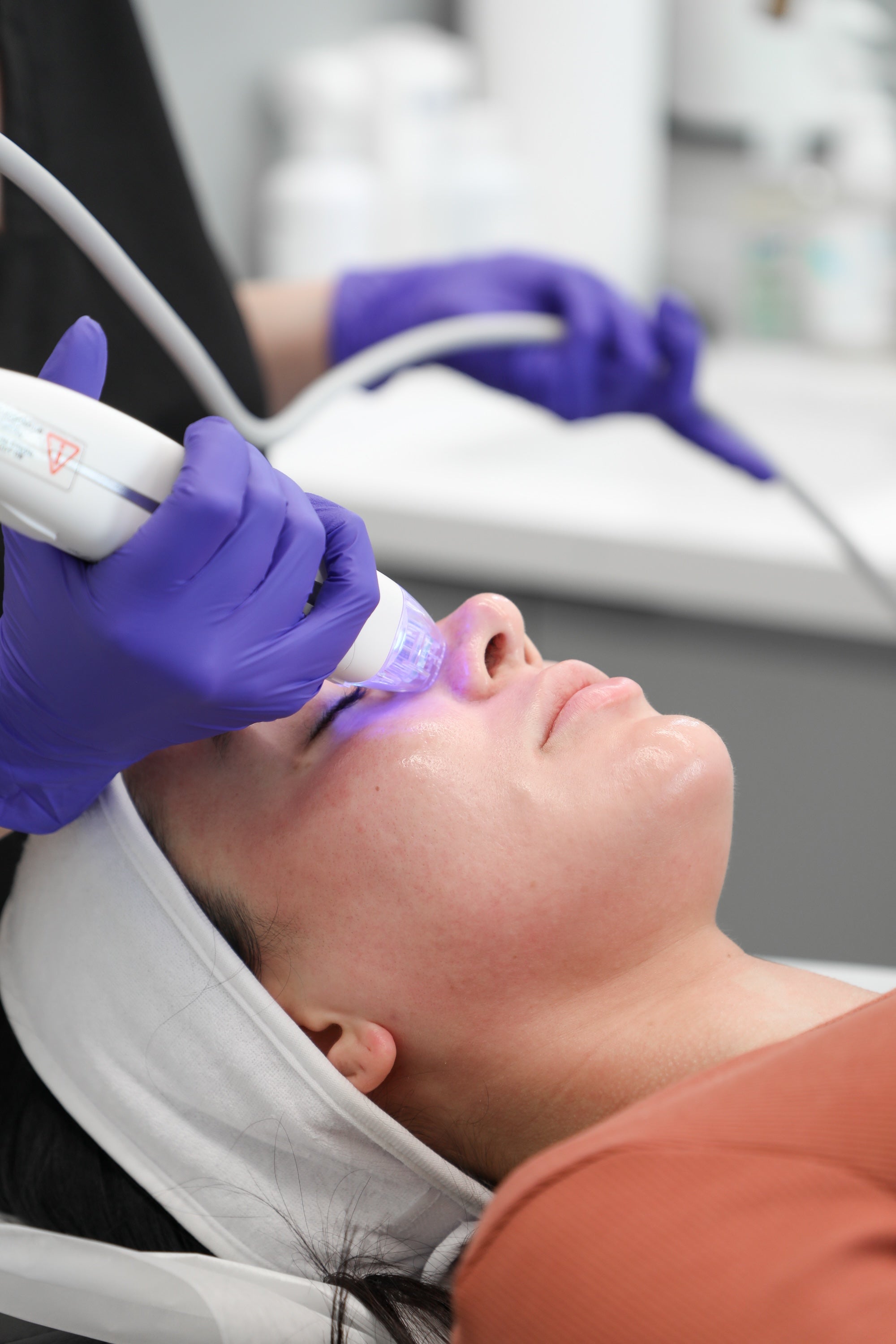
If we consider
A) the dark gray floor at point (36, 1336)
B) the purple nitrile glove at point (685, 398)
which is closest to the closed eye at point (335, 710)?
the dark gray floor at point (36, 1336)

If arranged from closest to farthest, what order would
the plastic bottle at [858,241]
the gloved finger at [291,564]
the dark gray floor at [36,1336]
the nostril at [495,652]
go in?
the gloved finger at [291,564], the dark gray floor at [36,1336], the nostril at [495,652], the plastic bottle at [858,241]

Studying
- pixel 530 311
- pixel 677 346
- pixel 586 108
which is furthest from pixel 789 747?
pixel 586 108

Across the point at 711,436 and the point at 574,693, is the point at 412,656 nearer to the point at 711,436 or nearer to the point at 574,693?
the point at 574,693

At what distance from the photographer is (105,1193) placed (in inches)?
32.3

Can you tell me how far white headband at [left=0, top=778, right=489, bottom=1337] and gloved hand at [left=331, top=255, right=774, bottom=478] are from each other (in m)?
0.75

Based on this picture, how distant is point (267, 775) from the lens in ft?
2.69

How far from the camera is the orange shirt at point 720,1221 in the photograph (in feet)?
1.75

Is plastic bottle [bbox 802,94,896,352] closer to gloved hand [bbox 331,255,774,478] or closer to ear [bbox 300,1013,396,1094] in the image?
gloved hand [bbox 331,255,774,478]

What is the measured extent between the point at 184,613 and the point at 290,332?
0.90 meters

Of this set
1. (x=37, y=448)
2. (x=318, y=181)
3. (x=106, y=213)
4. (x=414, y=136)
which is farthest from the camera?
(x=414, y=136)

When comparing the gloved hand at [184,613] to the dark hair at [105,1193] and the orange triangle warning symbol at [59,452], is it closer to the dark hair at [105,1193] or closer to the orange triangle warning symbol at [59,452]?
the orange triangle warning symbol at [59,452]

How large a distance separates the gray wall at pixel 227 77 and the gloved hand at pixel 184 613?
119cm

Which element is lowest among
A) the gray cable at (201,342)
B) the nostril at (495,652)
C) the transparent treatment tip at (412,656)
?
the nostril at (495,652)

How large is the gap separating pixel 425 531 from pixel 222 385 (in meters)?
0.60
